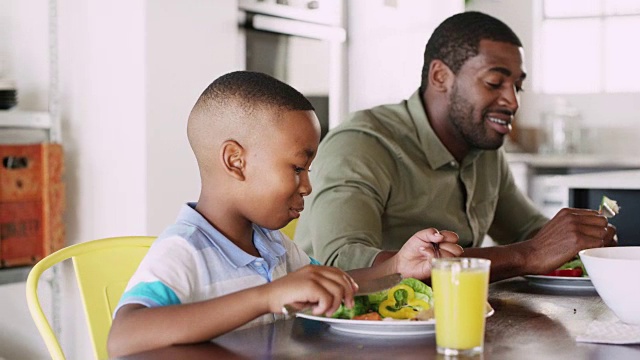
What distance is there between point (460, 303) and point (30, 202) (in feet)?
6.56

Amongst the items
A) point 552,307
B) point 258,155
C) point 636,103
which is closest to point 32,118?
point 258,155

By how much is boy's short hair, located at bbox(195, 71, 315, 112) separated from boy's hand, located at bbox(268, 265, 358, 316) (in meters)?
0.32

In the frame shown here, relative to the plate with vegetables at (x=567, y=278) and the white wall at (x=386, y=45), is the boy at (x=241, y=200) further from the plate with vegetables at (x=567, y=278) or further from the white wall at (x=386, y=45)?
the white wall at (x=386, y=45)

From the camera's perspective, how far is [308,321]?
1.28m

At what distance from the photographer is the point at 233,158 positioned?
135 cm

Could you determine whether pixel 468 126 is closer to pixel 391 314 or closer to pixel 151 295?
pixel 391 314

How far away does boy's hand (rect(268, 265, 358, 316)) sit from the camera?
3.58 ft

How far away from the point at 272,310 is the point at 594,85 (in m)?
5.42

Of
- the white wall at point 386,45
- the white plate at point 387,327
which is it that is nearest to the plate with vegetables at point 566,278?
the white plate at point 387,327

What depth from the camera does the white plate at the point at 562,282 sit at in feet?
5.43

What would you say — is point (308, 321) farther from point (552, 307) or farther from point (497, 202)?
point (497, 202)

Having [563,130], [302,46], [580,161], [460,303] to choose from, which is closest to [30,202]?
[302,46]

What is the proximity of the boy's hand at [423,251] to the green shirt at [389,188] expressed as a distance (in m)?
0.34

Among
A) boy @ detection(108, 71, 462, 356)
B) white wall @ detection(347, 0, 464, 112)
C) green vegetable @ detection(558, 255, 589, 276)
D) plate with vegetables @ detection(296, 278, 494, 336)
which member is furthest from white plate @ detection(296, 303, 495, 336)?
white wall @ detection(347, 0, 464, 112)
